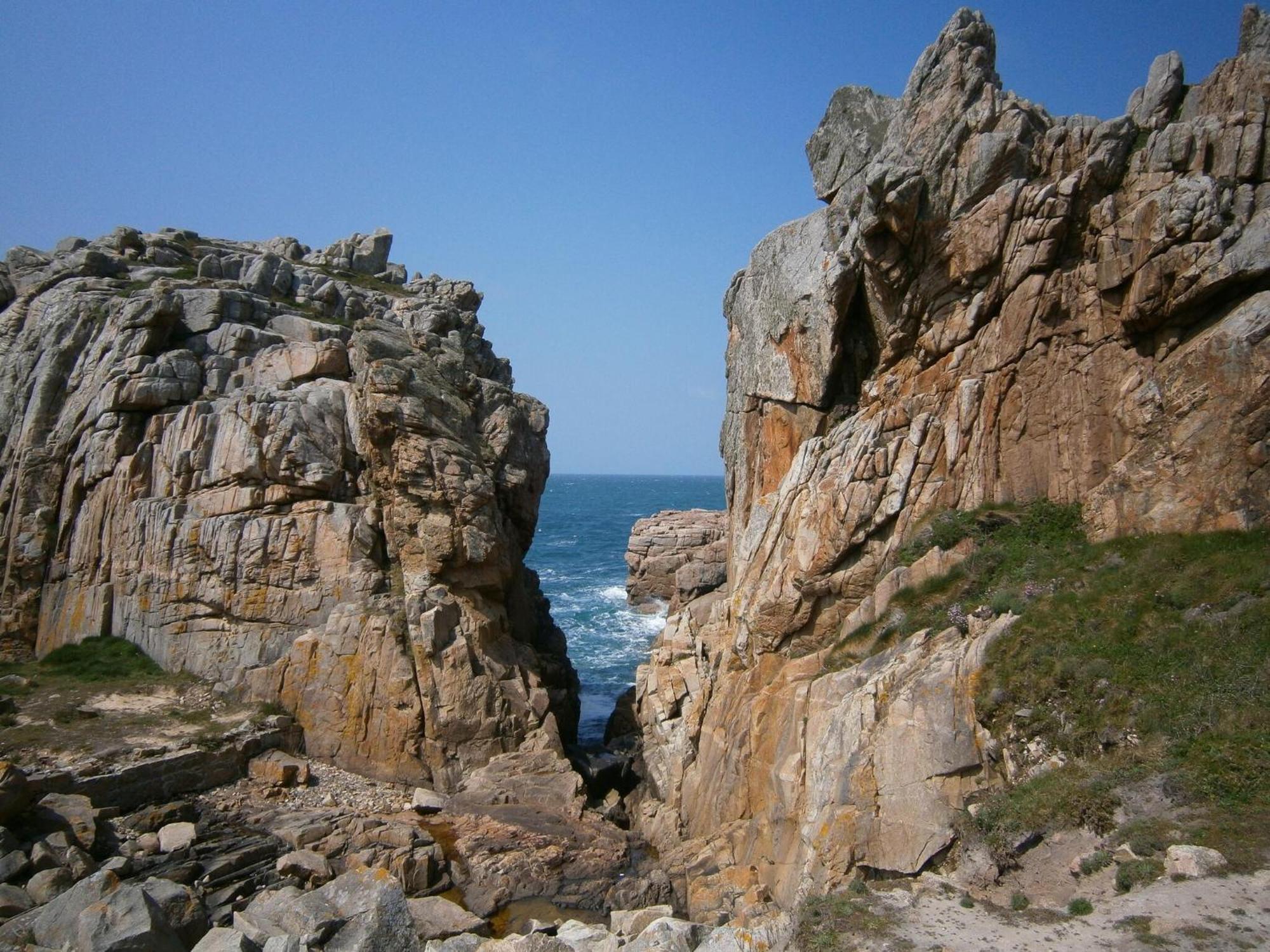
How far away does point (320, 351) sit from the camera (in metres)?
32.5

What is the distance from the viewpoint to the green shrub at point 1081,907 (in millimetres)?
11320

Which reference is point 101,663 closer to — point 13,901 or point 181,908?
point 13,901

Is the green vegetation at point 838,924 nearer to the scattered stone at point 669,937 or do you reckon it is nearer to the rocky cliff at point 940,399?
the scattered stone at point 669,937

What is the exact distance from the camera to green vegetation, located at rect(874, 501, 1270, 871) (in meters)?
12.5

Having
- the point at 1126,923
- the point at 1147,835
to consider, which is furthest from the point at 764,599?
the point at 1126,923

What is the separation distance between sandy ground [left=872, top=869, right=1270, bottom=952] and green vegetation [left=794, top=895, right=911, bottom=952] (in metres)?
0.24

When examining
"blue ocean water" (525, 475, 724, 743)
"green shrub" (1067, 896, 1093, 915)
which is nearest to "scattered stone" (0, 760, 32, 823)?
"blue ocean water" (525, 475, 724, 743)

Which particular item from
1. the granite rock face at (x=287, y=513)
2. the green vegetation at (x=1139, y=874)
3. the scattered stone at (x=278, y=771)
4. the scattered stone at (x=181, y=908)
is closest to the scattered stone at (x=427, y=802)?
the granite rock face at (x=287, y=513)

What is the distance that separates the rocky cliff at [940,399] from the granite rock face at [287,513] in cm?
876

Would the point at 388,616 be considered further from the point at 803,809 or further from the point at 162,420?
the point at 803,809

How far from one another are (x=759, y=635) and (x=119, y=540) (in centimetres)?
2458

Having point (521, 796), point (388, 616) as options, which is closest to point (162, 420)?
point (388, 616)

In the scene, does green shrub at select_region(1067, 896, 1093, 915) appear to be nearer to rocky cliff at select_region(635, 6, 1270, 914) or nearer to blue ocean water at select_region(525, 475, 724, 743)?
rocky cliff at select_region(635, 6, 1270, 914)

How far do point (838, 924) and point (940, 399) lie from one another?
14418 millimetres
